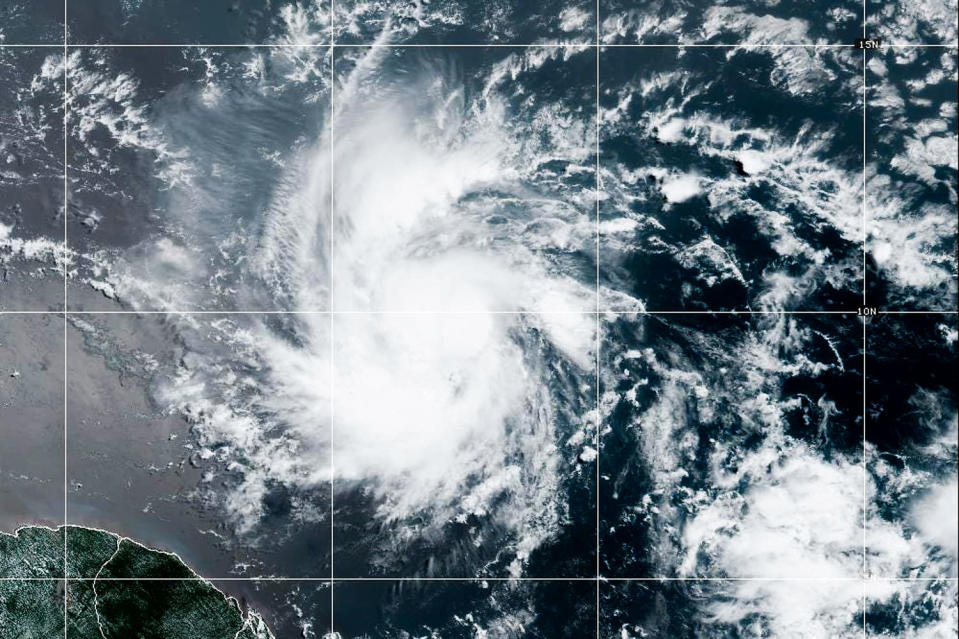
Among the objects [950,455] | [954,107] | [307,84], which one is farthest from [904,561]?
[307,84]

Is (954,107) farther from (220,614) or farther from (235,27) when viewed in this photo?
(220,614)

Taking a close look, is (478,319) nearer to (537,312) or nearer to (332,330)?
(537,312)

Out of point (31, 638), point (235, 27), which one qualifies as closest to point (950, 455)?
point (235, 27)

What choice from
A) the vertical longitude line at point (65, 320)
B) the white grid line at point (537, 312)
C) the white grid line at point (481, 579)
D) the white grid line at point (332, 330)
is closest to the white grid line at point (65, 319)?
the vertical longitude line at point (65, 320)

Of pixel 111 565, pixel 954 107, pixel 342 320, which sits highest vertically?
pixel 954 107

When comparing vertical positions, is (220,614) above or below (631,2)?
below

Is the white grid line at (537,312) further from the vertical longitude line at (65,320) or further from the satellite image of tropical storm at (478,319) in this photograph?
the vertical longitude line at (65,320)
